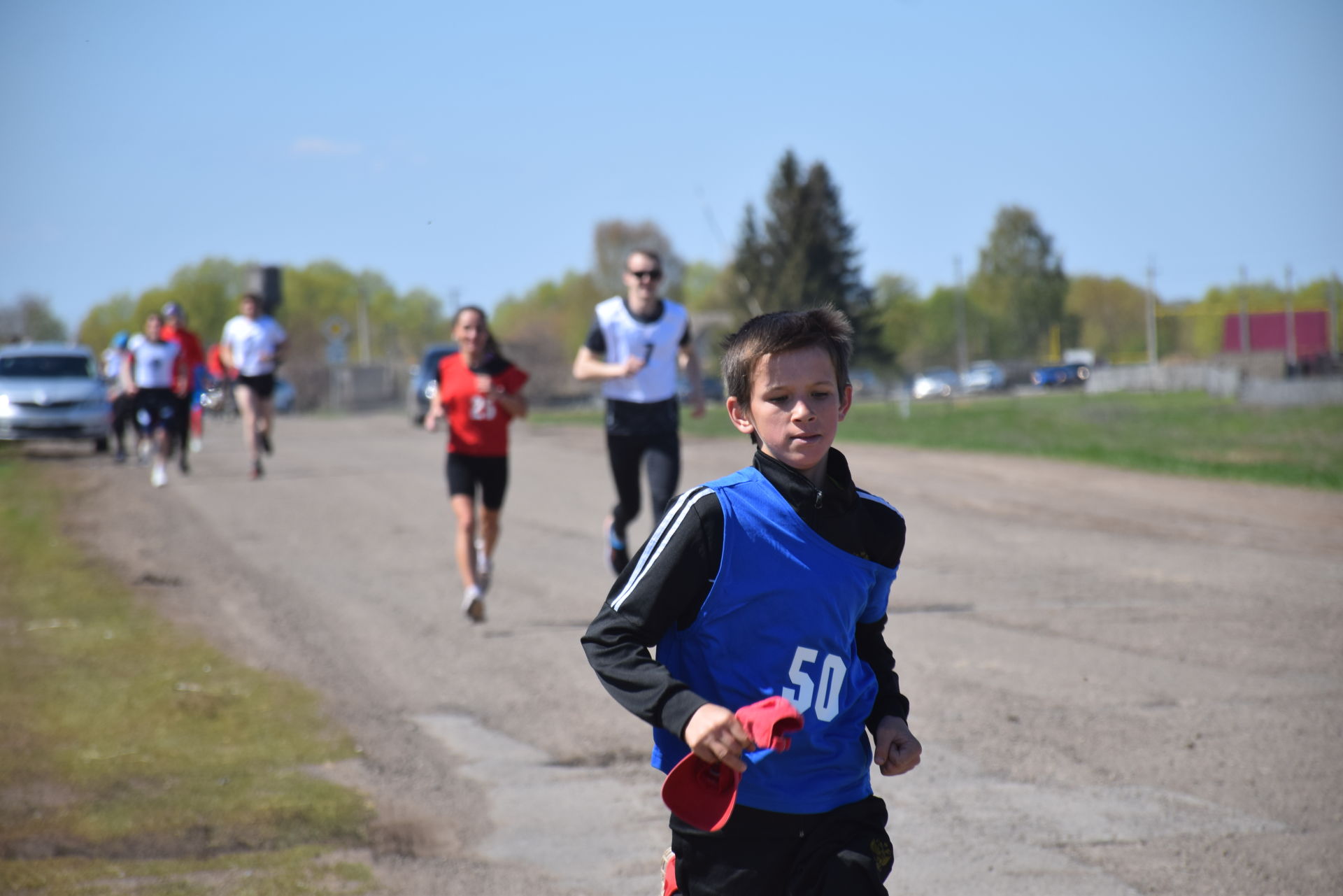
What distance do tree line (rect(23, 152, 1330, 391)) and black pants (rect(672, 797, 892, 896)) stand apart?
1142 mm

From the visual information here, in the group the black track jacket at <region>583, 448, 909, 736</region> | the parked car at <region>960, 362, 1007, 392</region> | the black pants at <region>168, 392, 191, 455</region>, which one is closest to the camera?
the black track jacket at <region>583, 448, 909, 736</region>

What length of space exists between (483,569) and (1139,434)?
20.5 metres

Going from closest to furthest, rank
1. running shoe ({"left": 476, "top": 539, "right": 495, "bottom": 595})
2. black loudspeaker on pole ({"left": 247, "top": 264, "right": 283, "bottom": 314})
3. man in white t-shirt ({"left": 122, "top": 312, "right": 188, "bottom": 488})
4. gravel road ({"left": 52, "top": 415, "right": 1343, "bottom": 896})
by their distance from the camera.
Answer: gravel road ({"left": 52, "top": 415, "right": 1343, "bottom": 896}) < running shoe ({"left": 476, "top": 539, "right": 495, "bottom": 595}) < man in white t-shirt ({"left": 122, "top": 312, "right": 188, "bottom": 488}) < black loudspeaker on pole ({"left": 247, "top": 264, "right": 283, "bottom": 314})

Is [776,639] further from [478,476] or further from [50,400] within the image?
[50,400]

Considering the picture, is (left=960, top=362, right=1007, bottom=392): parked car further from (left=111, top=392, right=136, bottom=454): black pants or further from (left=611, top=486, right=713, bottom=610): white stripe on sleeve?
(left=611, top=486, right=713, bottom=610): white stripe on sleeve

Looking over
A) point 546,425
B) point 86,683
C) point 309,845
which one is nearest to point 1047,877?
point 309,845

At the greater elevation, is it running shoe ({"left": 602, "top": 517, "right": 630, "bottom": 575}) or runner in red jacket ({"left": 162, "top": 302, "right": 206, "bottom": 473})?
runner in red jacket ({"left": 162, "top": 302, "right": 206, "bottom": 473})

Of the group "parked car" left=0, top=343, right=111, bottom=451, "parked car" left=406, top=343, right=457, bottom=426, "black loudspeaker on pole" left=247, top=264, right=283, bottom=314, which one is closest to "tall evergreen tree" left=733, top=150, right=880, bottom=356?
"parked car" left=406, top=343, right=457, bottom=426

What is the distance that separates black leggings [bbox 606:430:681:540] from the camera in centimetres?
890

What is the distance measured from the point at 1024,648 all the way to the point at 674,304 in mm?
3174

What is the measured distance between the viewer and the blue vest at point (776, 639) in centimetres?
279

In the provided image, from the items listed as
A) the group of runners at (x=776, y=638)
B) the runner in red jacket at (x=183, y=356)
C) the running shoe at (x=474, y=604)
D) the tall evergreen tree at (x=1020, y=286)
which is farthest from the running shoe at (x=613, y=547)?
the tall evergreen tree at (x=1020, y=286)

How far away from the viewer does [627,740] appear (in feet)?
21.3

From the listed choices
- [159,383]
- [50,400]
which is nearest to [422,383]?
[50,400]
